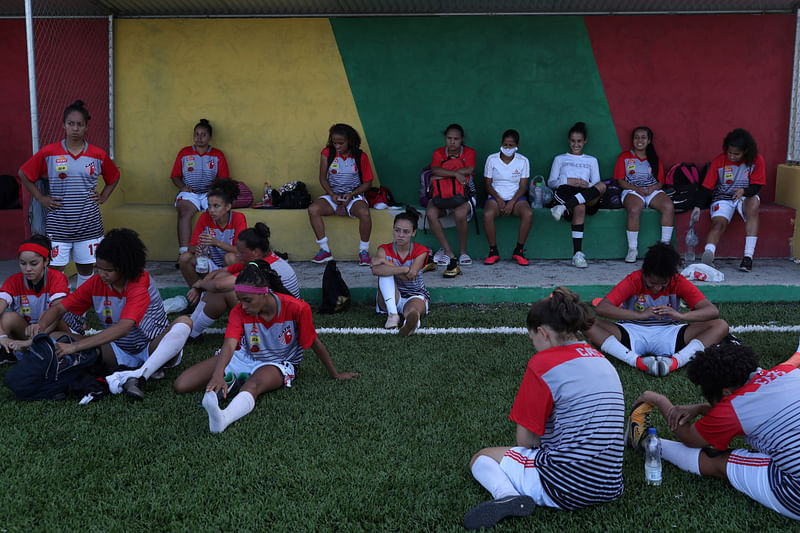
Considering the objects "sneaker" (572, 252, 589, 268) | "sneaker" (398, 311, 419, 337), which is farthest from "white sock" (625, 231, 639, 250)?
"sneaker" (398, 311, 419, 337)

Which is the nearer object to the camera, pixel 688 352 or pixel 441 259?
pixel 688 352

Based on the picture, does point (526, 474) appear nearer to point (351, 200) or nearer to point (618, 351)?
point (618, 351)

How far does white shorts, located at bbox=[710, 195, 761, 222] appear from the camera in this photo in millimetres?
7980

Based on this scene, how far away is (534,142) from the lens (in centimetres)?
910

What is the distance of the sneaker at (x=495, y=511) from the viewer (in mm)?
3105

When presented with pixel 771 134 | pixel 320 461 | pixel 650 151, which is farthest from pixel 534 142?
pixel 320 461

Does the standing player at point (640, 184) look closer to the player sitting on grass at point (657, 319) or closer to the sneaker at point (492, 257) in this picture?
the sneaker at point (492, 257)

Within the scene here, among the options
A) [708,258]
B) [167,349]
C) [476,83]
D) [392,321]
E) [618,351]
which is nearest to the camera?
[167,349]

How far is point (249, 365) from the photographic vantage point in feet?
15.6

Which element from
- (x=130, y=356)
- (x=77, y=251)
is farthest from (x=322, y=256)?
(x=130, y=356)

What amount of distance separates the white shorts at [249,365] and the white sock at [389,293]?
1625 millimetres

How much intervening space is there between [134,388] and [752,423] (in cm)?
357

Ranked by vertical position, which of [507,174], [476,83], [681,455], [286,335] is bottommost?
[681,455]

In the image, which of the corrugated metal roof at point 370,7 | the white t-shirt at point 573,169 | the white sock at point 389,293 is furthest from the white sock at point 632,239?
the white sock at point 389,293
